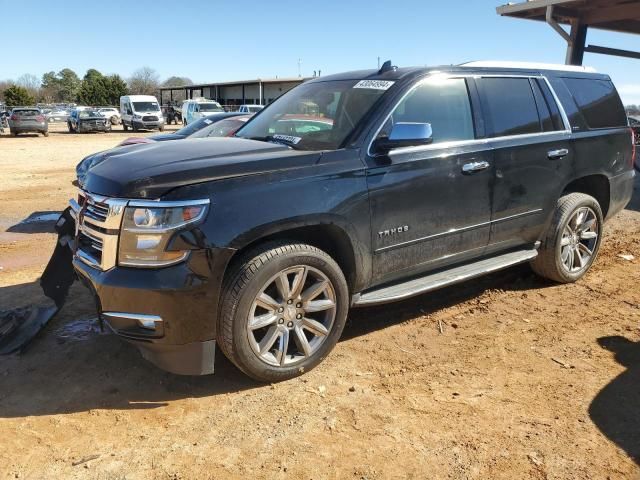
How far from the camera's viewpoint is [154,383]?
11.2ft

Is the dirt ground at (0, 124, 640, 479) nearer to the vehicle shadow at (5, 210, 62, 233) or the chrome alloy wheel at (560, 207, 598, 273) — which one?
the chrome alloy wheel at (560, 207, 598, 273)

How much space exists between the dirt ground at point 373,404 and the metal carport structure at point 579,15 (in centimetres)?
836

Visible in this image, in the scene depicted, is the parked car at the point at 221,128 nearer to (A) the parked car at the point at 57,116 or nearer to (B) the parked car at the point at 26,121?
(B) the parked car at the point at 26,121

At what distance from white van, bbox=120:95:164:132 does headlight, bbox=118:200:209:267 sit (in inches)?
1420

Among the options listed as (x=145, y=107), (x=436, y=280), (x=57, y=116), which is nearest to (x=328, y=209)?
(x=436, y=280)

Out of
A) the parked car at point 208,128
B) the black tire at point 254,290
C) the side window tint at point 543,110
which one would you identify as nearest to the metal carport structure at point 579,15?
the parked car at point 208,128

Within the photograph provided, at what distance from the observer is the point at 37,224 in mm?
7754

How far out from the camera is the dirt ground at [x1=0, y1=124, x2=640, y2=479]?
8.79ft

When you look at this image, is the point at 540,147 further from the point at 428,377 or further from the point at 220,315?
the point at 220,315

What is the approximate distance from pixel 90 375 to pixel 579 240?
4.44m

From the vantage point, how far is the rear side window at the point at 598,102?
5.06 m

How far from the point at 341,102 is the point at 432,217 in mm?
1111

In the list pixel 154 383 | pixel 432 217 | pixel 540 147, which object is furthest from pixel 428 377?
pixel 540 147

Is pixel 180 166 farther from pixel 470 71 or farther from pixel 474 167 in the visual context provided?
pixel 470 71
